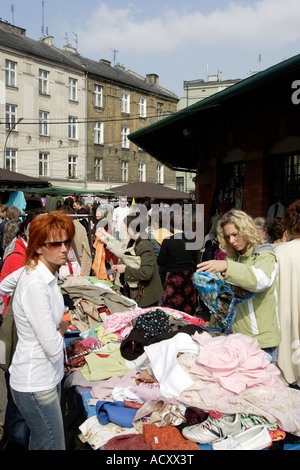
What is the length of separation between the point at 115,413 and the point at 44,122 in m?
32.8

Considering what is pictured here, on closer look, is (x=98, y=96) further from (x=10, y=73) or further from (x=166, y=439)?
(x=166, y=439)

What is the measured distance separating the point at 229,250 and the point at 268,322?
0.67 m

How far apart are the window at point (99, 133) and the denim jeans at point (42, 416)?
36.2 metres

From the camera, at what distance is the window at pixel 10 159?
30.6m

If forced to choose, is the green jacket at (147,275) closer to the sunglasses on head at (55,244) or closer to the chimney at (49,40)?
the sunglasses on head at (55,244)

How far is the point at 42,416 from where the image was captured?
91.6 inches

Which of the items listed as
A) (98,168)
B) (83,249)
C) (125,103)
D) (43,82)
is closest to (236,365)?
(83,249)

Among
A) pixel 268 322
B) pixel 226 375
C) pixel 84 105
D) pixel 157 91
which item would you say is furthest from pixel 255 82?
pixel 157 91

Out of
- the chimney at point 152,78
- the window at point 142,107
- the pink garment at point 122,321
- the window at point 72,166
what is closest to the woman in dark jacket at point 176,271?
the pink garment at point 122,321

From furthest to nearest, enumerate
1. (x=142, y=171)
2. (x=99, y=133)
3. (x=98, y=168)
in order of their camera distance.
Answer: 1. (x=142, y=171)
2. (x=99, y=133)
3. (x=98, y=168)

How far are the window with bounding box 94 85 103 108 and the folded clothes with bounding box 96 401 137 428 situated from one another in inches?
1440

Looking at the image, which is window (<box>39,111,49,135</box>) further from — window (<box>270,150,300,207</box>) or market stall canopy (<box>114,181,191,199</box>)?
window (<box>270,150,300,207</box>)

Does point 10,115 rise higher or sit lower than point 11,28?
lower
